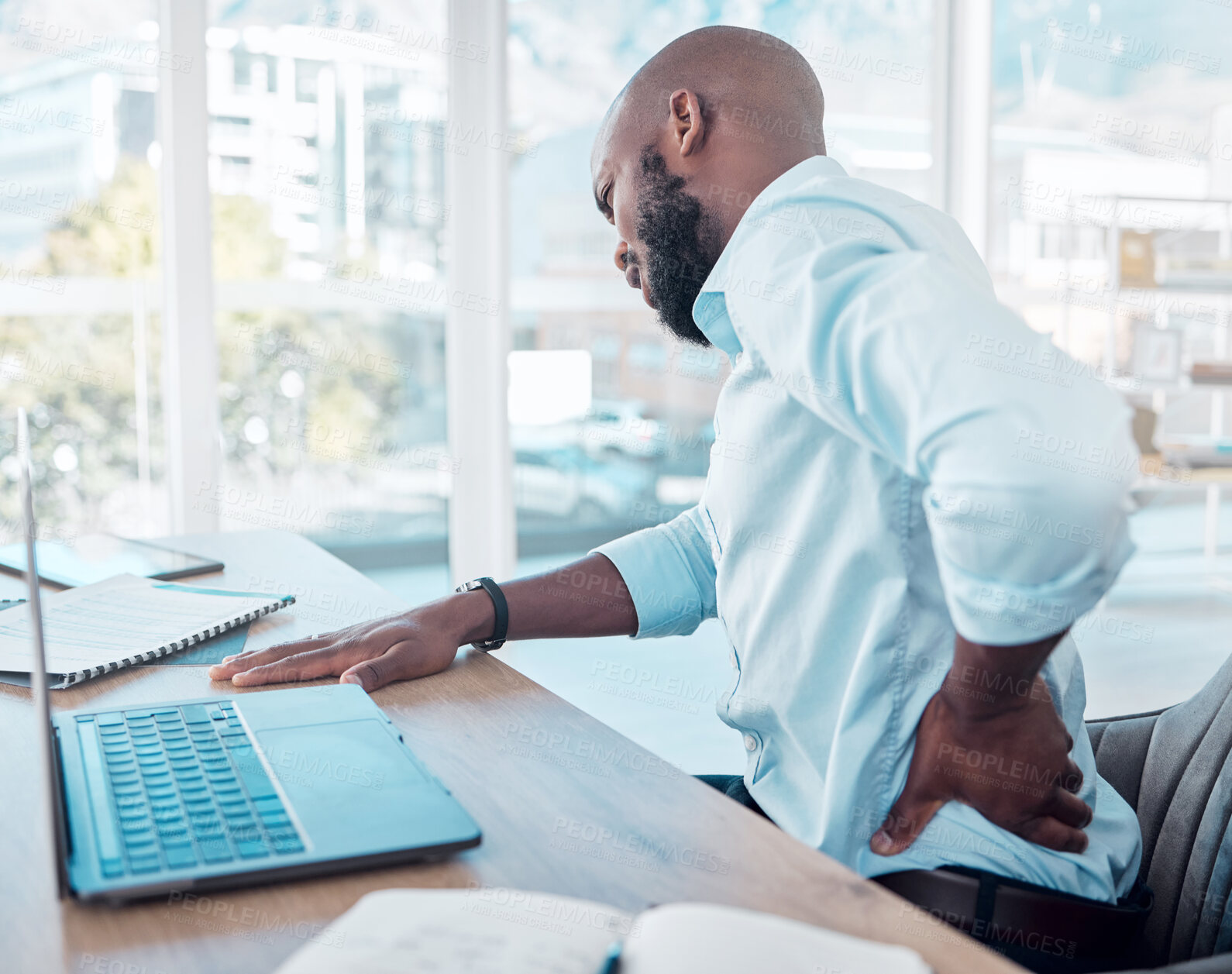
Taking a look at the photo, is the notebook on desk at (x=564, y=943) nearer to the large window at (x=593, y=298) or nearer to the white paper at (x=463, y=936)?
the white paper at (x=463, y=936)

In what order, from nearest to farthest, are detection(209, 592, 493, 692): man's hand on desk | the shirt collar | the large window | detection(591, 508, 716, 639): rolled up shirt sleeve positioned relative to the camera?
the shirt collar → detection(209, 592, 493, 692): man's hand on desk → detection(591, 508, 716, 639): rolled up shirt sleeve → the large window

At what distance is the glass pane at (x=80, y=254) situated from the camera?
2.89 meters

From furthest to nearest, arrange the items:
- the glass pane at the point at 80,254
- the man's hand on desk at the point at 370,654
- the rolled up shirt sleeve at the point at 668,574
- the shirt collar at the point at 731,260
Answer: the glass pane at the point at 80,254, the rolled up shirt sleeve at the point at 668,574, the man's hand on desk at the point at 370,654, the shirt collar at the point at 731,260

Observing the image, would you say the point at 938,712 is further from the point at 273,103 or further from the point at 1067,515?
the point at 273,103

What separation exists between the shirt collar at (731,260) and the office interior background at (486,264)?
1.63 metres

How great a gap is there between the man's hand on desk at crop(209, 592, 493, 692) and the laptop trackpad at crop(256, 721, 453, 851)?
16 centimetres

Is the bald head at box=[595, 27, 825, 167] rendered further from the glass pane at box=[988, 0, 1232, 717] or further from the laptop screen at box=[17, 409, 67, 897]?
the glass pane at box=[988, 0, 1232, 717]

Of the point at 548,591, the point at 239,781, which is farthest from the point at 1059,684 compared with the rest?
the point at 239,781

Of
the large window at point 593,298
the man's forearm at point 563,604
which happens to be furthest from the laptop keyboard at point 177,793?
the large window at point 593,298

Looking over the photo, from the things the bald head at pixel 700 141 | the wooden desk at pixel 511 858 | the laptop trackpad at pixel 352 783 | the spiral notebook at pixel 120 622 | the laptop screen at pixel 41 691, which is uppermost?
the bald head at pixel 700 141

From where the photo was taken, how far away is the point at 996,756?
855 millimetres

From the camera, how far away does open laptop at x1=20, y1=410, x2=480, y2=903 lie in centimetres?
66

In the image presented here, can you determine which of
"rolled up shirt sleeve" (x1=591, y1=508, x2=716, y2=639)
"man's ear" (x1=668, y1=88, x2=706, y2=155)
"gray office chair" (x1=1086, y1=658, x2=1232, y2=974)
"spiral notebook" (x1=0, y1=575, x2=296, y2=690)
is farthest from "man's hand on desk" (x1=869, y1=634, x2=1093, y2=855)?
"spiral notebook" (x1=0, y1=575, x2=296, y2=690)

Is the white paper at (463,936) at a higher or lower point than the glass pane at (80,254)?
lower
